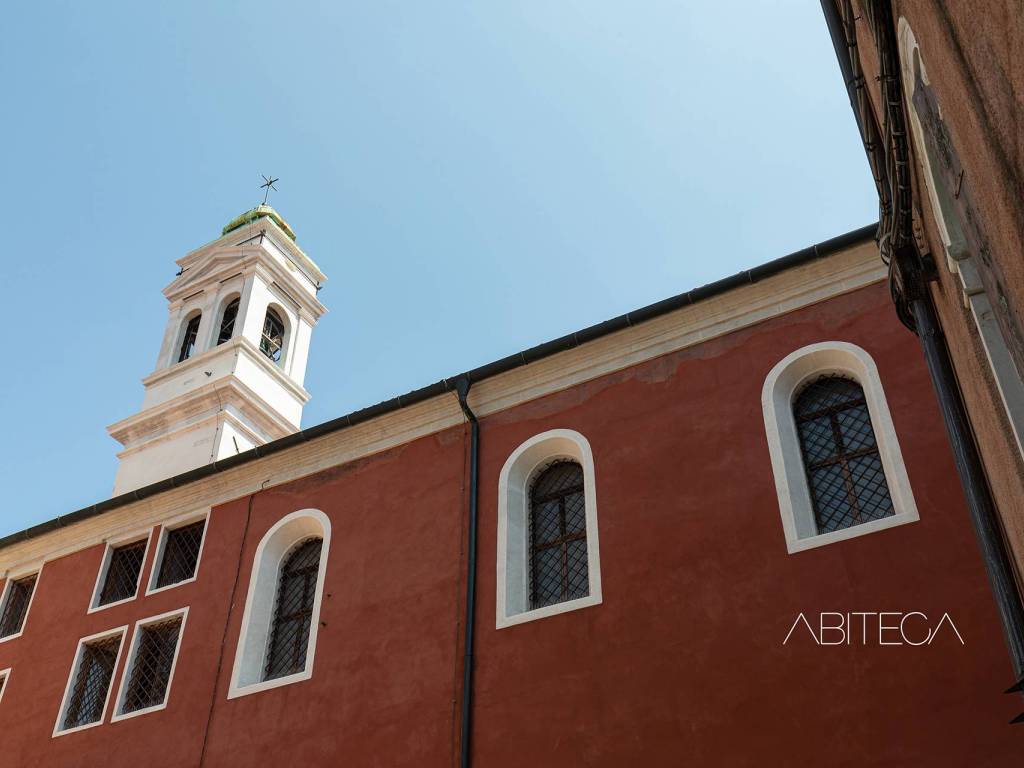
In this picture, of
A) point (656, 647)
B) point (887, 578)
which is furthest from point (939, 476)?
point (656, 647)

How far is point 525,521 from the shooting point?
40.7 feet

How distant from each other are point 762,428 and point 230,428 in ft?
43.5

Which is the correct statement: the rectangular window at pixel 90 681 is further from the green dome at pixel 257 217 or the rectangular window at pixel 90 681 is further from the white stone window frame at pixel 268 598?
the green dome at pixel 257 217

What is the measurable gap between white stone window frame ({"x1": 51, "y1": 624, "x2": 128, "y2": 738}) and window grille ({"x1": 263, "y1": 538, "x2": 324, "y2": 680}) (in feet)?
7.31

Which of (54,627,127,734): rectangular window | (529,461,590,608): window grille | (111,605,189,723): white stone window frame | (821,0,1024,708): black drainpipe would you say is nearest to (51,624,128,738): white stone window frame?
(54,627,127,734): rectangular window

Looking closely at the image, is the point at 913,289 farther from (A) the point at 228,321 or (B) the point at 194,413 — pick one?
(A) the point at 228,321

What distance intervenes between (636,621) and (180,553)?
23.8 feet

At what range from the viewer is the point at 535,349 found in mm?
13227

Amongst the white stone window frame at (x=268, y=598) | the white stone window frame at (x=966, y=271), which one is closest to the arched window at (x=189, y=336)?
the white stone window frame at (x=268, y=598)

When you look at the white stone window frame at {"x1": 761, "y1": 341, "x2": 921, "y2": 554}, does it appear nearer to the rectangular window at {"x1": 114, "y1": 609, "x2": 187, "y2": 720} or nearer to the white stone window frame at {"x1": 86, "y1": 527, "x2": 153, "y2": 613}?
the rectangular window at {"x1": 114, "y1": 609, "x2": 187, "y2": 720}

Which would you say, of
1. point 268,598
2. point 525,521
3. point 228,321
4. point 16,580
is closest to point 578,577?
point 525,521

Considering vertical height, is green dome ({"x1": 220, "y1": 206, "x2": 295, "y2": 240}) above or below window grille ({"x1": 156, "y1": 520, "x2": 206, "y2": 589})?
above

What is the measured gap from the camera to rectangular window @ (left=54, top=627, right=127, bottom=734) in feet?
46.4

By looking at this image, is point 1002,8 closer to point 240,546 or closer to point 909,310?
point 909,310
